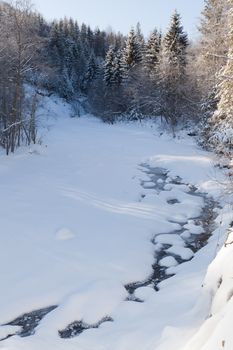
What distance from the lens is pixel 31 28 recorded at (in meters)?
17.7

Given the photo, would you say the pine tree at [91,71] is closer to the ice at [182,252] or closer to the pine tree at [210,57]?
the pine tree at [210,57]

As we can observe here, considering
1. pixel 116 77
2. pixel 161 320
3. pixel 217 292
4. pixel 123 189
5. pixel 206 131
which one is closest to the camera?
pixel 217 292

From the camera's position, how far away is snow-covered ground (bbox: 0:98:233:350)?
5.34 metres

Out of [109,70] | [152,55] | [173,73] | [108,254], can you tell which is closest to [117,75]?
[109,70]

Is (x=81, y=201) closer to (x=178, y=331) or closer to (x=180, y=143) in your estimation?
(x=178, y=331)

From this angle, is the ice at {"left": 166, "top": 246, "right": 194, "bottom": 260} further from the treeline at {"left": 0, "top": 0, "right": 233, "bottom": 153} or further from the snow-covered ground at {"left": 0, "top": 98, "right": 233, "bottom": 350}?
the treeline at {"left": 0, "top": 0, "right": 233, "bottom": 153}

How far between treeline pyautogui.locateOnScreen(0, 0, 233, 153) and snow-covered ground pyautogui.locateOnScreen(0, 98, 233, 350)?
2.38m

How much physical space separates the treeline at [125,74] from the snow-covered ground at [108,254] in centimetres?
238

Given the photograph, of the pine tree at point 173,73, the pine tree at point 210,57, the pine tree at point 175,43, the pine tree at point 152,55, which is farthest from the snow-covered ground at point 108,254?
the pine tree at point 152,55

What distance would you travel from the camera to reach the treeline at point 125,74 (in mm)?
17078

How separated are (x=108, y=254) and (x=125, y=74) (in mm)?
32020

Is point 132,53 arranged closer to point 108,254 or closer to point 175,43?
point 175,43

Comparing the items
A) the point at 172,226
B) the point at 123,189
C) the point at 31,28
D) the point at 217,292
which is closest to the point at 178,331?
the point at 217,292

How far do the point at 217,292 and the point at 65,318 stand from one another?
9.35 ft
